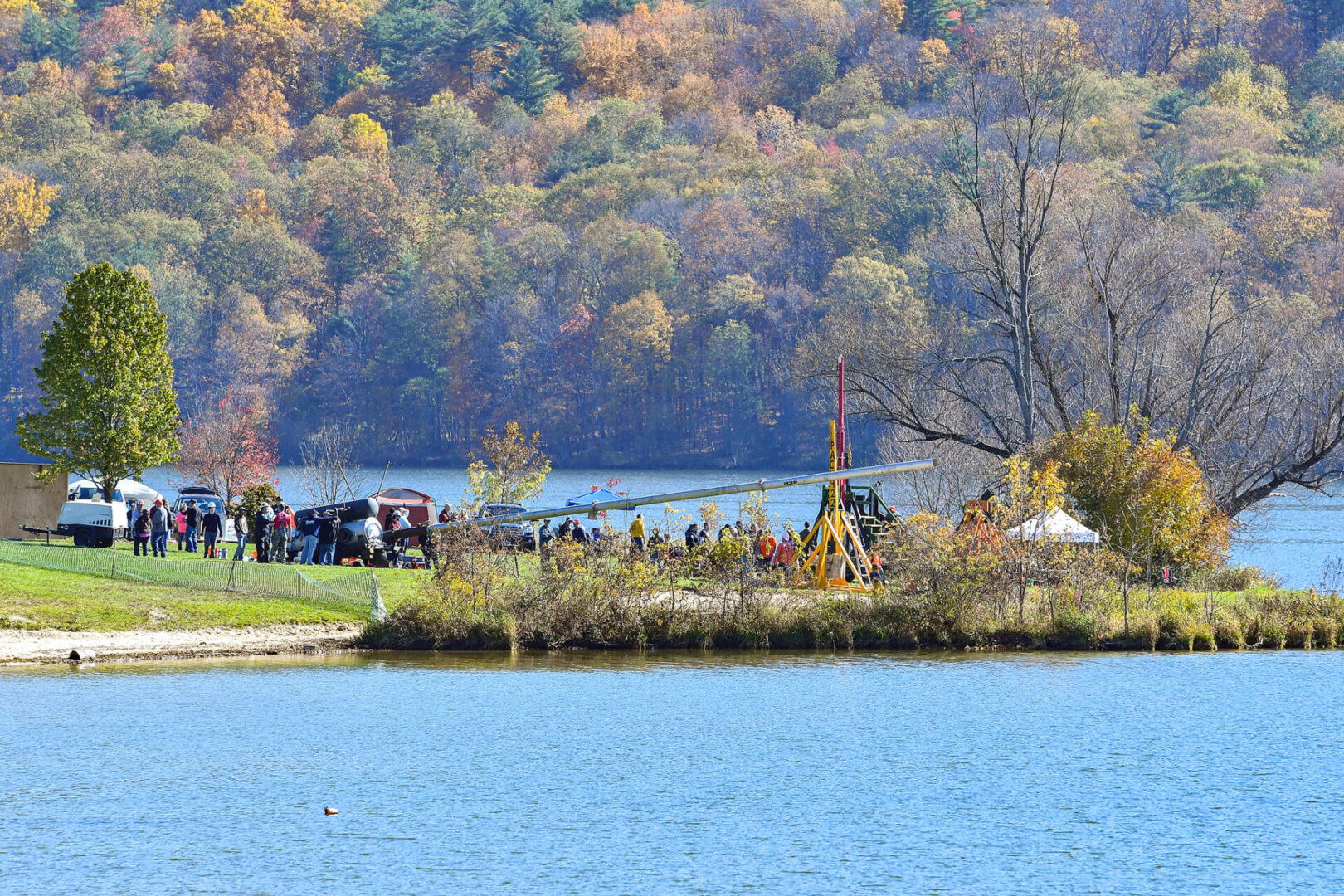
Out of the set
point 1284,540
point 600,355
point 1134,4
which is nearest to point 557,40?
point 1134,4

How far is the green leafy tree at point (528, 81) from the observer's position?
584ft

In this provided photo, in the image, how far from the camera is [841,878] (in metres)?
17.5

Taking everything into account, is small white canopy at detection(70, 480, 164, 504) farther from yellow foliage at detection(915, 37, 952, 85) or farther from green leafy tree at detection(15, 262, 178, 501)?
yellow foliage at detection(915, 37, 952, 85)

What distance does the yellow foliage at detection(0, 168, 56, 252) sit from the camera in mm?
140000

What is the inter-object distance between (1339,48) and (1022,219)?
4131 inches

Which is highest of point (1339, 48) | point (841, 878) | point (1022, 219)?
point (1339, 48)

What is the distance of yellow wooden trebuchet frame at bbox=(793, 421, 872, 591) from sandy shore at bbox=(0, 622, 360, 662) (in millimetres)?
10322

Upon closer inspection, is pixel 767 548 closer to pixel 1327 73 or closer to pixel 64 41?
pixel 1327 73

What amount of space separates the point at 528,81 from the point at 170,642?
6071 inches

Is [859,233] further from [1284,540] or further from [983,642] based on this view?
[983,642]

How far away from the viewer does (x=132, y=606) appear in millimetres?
31781

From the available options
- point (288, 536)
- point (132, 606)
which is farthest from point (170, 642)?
point (288, 536)

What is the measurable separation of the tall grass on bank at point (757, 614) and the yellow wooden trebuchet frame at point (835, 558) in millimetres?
3933

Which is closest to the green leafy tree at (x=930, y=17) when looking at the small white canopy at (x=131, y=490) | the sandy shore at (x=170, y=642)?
the small white canopy at (x=131, y=490)
